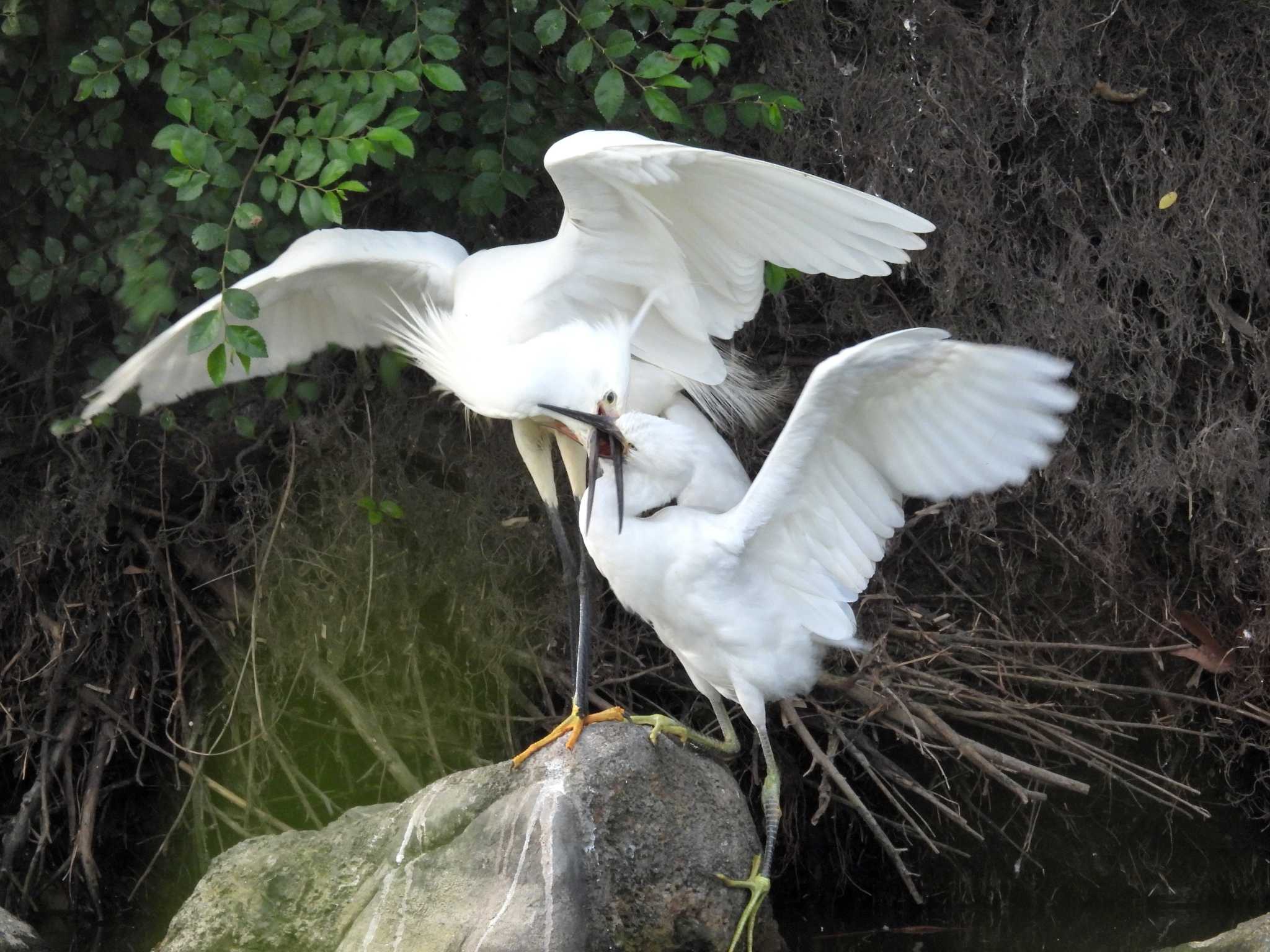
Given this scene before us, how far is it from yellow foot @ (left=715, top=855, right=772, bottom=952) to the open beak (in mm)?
629

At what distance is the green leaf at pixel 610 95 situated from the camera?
269cm

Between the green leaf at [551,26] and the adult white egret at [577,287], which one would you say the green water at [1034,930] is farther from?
the green leaf at [551,26]

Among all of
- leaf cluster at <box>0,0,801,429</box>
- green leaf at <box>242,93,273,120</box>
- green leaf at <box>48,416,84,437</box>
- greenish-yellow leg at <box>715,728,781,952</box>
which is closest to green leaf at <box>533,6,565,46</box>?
leaf cluster at <box>0,0,801,429</box>

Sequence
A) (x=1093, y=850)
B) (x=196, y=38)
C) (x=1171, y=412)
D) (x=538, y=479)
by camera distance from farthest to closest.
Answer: (x=1093, y=850) < (x=1171, y=412) < (x=538, y=479) < (x=196, y=38)

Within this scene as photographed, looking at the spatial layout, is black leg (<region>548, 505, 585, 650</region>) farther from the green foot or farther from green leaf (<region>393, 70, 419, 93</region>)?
green leaf (<region>393, 70, 419, 93</region>)

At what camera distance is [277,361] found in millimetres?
3258

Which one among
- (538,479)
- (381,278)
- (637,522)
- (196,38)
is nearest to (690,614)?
(637,522)

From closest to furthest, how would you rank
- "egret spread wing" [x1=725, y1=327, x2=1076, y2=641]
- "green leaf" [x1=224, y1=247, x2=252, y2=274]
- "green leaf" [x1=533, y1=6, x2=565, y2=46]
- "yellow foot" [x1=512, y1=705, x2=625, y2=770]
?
"egret spread wing" [x1=725, y1=327, x2=1076, y2=641] < "yellow foot" [x1=512, y1=705, x2=625, y2=770] < "green leaf" [x1=224, y1=247, x2=252, y2=274] < "green leaf" [x1=533, y1=6, x2=565, y2=46]

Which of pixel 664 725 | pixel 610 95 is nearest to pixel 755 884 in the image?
pixel 664 725

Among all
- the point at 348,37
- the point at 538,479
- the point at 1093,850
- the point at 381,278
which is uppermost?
the point at 348,37

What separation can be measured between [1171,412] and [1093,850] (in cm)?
117

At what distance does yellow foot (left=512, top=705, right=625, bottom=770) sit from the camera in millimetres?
2477

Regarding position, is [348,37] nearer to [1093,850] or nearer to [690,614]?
[690,614]

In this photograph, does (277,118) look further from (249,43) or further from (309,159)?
(309,159)
